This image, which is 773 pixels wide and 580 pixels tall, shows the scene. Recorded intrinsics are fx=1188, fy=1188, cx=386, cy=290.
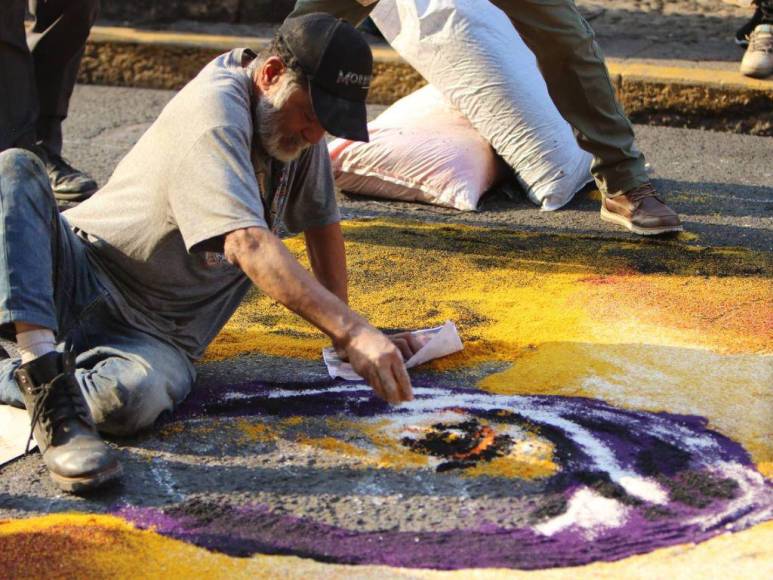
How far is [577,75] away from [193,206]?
2.02 m

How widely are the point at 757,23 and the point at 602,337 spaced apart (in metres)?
3.26

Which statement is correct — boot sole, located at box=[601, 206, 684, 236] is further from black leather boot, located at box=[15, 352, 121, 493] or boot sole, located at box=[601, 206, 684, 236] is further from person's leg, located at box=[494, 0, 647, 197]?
black leather boot, located at box=[15, 352, 121, 493]

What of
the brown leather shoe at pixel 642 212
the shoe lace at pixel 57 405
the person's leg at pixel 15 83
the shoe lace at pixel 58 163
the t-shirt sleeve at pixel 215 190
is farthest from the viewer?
the shoe lace at pixel 58 163

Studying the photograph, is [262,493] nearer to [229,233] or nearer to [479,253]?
[229,233]

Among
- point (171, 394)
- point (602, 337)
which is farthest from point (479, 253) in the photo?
point (171, 394)

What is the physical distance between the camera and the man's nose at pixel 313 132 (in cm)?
256

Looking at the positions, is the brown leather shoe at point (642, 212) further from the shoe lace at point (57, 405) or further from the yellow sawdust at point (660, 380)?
the shoe lace at point (57, 405)

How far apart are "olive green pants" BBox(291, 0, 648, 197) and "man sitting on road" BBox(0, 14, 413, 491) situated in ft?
4.41

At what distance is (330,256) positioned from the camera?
305 centimetres

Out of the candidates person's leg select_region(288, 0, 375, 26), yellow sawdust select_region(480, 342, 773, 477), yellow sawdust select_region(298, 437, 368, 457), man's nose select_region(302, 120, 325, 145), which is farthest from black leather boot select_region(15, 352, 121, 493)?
person's leg select_region(288, 0, 375, 26)

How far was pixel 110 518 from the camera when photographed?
7.68 ft

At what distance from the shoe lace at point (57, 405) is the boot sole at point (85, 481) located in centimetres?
12

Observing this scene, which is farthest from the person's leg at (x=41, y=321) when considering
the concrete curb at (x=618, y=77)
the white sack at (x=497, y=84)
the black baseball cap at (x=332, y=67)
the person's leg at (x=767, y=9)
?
the person's leg at (x=767, y=9)

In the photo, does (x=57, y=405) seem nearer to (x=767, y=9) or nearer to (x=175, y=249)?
(x=175, y=249)
